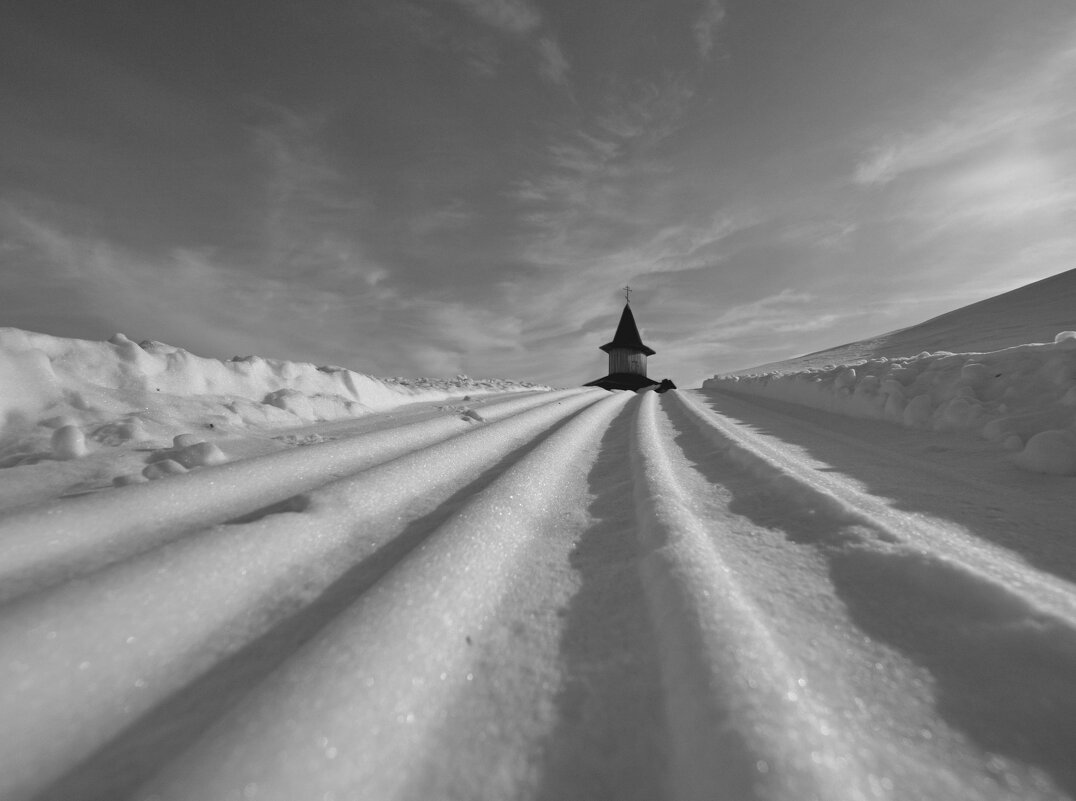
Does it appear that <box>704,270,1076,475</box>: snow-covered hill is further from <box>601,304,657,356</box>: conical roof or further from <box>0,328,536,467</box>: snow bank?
<box>601,304,657,356</box>: conical roof

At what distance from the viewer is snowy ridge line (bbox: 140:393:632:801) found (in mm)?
396

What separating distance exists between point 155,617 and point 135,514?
50 cm

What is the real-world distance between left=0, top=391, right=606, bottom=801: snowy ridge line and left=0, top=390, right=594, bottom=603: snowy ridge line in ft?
0.71

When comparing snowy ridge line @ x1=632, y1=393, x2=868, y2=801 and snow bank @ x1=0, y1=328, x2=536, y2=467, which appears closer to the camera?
snowy ridge line @ x1=632, y1=393, x2=868, y2=801

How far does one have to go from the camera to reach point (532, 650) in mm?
660

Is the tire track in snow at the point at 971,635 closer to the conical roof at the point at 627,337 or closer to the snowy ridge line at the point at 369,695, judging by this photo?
the snowy ridge line at the point at 369,695

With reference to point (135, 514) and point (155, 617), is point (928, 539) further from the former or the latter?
point (135, 514)

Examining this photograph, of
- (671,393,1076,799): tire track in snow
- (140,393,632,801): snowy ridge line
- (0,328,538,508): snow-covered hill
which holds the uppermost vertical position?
(0,328,538,508): snow-covered hill

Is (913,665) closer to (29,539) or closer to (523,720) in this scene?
(523,720)

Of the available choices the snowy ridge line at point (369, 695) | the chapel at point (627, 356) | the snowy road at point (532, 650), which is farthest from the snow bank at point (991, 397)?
the chapel at point (627, 356)

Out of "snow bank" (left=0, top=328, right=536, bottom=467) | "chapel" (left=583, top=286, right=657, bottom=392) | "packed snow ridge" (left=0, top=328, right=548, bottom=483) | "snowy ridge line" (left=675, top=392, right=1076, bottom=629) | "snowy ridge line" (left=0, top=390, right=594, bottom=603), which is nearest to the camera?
"snowy ridge line" (left=675, top=392, right=1076, bottom=629)

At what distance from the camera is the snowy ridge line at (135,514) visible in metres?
0.77

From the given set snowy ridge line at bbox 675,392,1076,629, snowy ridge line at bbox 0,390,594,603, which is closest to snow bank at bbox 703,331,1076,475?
snowy ridge line at bbox 675,392,1076,629

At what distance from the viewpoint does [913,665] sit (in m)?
0.57
